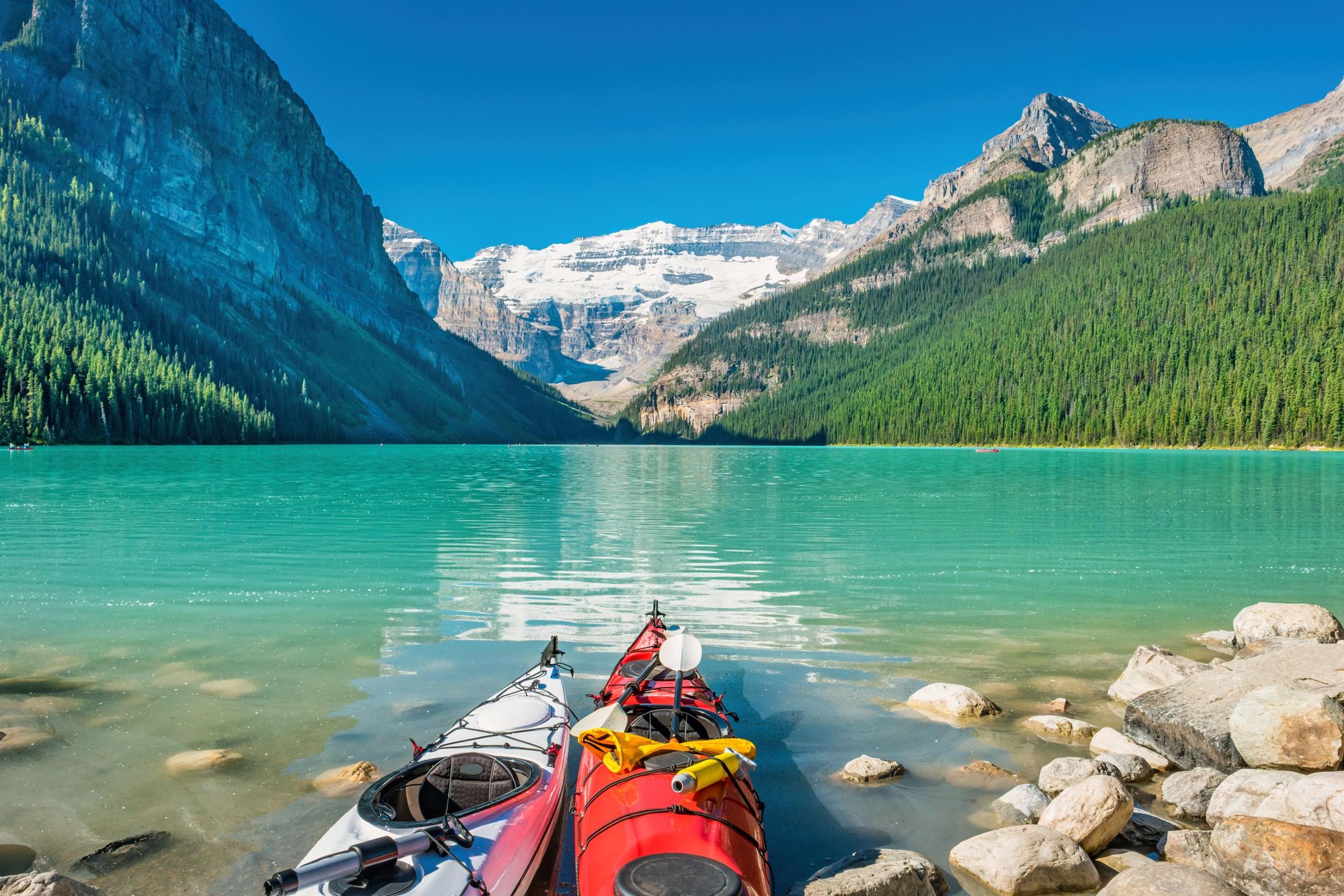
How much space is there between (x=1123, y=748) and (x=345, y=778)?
10.7 m

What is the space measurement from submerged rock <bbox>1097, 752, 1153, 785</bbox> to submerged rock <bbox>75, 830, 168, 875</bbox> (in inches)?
449

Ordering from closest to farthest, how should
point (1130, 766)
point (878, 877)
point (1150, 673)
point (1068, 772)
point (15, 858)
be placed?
point (878, 877), point (15, 858), point (1068, 772), point (1130, 766), point (1150, 673)

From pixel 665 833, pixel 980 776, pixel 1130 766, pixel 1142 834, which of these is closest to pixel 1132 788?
pixel 1130 766

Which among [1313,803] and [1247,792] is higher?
[1313,803]

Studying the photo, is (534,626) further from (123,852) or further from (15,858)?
(15,858)

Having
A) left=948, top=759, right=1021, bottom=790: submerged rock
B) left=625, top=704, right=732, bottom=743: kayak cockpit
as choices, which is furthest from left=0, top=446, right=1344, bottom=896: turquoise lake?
left=625, top=704, right=732, bottom=743: kayak cockpit

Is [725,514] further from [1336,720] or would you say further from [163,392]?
[163,392]

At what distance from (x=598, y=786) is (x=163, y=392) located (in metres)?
166

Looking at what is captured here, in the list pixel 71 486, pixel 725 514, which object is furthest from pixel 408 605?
pixel 71 486

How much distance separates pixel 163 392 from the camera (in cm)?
14400

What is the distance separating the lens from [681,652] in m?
8.74

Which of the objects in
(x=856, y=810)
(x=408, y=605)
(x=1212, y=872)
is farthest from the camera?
(x=408, y=605)

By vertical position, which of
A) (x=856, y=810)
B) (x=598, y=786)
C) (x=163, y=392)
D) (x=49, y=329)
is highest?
(x=49, y=329)

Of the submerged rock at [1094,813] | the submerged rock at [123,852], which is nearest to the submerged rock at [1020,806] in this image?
the submerged rock at [1094,813]
